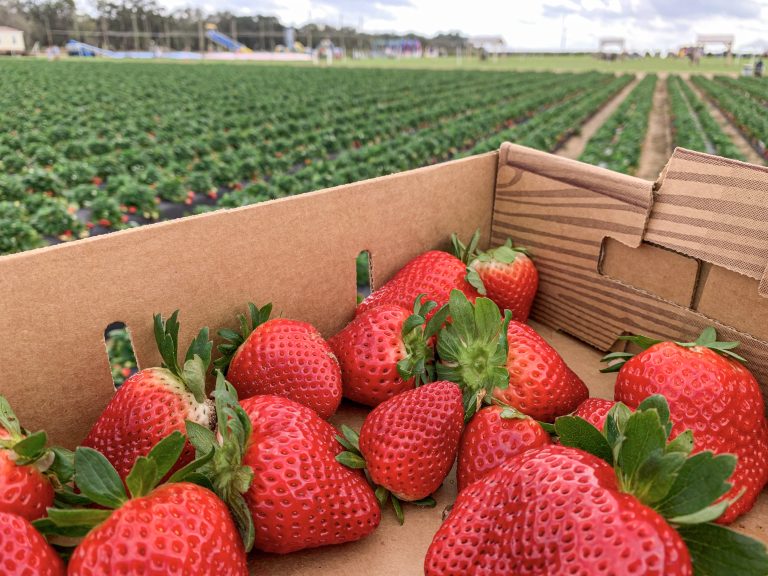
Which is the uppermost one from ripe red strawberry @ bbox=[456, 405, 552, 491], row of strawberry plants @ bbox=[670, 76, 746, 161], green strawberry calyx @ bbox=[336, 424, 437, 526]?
ripe red strawberry @ bbox=[456, 405, 552, 491]

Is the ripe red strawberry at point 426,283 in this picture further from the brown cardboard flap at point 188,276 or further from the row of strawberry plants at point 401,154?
the row of strawberry plants at point 401,154

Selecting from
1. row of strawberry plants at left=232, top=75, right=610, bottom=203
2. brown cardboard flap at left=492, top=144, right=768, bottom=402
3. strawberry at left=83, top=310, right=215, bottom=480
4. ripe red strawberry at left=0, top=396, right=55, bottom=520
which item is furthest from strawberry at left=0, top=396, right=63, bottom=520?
row of strawberry plants at left=232, top=75, right=610, bottom=203

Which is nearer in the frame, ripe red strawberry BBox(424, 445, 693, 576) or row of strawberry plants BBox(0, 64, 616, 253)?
ripe red strawberry BBox(424, 445, 693, 576)

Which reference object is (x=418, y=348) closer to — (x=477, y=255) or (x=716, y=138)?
(x=477, y=255)

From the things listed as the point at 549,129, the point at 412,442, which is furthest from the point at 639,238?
the point at 549,129

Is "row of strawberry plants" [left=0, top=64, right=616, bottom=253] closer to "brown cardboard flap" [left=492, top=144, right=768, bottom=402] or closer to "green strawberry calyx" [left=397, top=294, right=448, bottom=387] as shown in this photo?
"brown cardboard flap" [left=492, top=144, right=768, bottom=402]

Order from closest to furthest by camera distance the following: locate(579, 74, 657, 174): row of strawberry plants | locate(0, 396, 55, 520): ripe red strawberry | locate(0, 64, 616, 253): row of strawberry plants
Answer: locate(0, 396, 55, 520): ripe red strawberry → locate(0, 64, 616, 253): row of strawberry plants → locate(579, 74, 657, 174): row of strawberry plants

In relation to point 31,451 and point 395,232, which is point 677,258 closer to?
point 395,232
